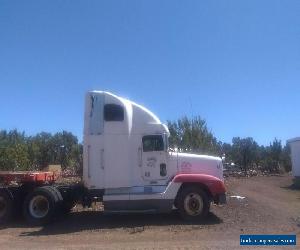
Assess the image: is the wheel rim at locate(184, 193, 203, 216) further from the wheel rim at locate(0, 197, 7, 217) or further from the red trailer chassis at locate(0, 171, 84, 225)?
the wheel rim at locate(0, 197, 7, 217)

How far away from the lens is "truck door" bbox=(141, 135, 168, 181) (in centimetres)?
1497

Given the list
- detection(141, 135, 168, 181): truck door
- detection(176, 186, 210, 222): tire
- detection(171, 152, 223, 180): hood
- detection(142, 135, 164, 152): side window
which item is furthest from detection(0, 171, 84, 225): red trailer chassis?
detection(171, 152, 223, 180): hood

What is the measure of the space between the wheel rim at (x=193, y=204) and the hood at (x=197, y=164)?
86cm

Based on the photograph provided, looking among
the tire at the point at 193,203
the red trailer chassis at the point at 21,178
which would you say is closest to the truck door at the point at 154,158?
the tire at the point at 193,203

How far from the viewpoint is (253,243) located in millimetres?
11016

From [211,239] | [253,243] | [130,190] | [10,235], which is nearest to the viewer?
[253,243]

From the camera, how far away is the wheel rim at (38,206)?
1519cm

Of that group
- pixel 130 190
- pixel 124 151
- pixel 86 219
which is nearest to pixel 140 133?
pixel 124 151

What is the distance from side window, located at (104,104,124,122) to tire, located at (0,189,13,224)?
4.33 m

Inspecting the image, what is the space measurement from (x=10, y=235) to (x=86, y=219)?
9.64 ft

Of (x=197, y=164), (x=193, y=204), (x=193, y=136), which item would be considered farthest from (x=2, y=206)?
(x=193, y=136)

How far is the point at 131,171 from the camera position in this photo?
14953 millimetres

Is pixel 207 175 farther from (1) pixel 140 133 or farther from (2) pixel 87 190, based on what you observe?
(2) pixel 87 190

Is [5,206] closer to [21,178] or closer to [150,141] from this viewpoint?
[21,178]
